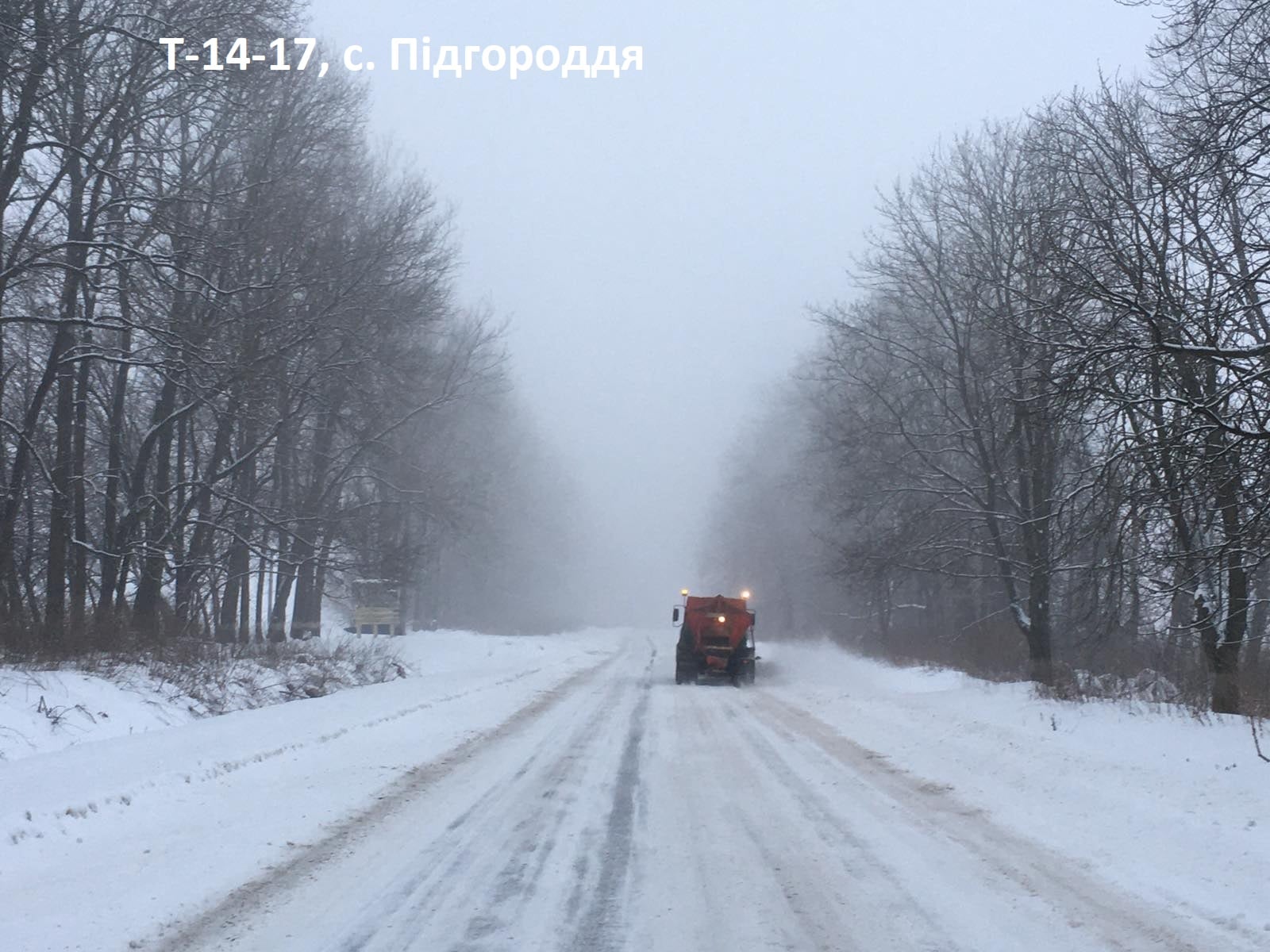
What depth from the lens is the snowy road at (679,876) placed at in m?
5.68

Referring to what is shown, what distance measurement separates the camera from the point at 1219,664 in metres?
13.6

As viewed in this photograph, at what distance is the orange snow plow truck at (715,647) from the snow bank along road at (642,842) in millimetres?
13701

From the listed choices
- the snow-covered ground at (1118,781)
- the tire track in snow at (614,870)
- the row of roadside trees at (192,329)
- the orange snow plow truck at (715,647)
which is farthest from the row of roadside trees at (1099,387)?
the row of roadside trees at (192,329)

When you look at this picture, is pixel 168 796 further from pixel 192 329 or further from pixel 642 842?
pixel 192 329

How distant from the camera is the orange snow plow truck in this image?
2814 cm

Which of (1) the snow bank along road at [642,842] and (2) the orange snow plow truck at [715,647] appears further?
(2) the orange snow plow truck at [715,647]

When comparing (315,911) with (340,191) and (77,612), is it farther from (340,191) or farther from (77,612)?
(340,191)

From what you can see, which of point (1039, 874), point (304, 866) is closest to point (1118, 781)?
point (1039, 874)

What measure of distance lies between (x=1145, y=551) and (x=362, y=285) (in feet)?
56.9

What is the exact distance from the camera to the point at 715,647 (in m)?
28.3

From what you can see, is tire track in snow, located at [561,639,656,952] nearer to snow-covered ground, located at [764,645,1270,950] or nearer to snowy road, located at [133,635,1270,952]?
Answer: snowy road, located at [133,635,1270,952]

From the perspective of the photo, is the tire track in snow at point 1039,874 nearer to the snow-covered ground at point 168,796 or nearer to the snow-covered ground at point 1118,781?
the snow-covered ground at point 1118,781

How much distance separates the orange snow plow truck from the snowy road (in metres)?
16.3

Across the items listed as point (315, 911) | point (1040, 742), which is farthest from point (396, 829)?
point (1040, 742)
